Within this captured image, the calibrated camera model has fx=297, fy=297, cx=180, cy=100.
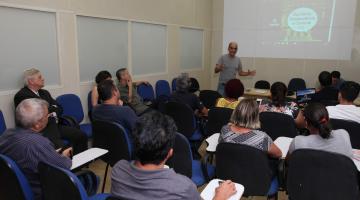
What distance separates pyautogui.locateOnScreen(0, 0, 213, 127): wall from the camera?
148 inches

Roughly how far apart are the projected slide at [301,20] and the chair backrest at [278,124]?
417 cm

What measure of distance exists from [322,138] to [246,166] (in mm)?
561

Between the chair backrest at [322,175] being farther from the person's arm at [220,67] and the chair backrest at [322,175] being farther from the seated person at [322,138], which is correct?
the person's arm at [220,67]

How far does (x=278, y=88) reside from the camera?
3.35 metres

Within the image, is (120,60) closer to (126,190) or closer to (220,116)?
(220,116)

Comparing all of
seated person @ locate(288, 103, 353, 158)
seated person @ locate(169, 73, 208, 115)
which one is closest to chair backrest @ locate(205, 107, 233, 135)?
seated person @ locate(169, 73, 208, 115)

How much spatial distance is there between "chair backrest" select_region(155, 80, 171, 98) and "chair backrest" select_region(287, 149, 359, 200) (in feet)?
12.9

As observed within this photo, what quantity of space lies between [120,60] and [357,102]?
3900 millimetres

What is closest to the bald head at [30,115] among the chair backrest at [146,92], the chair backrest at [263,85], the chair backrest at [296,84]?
the chair backrest at [146,92]

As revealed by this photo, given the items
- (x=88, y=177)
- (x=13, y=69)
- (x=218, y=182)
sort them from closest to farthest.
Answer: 1. (x=218, y=182)
2. (x=88, y=177)
3. (x=13, y=69)

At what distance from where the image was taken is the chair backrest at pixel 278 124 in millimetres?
3004

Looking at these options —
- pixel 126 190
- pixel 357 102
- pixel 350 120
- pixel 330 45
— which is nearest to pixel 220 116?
pixel 350 120

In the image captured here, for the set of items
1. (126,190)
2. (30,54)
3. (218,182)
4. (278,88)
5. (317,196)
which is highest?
(30,54)

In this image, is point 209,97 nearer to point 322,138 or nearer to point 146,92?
point 146,92
